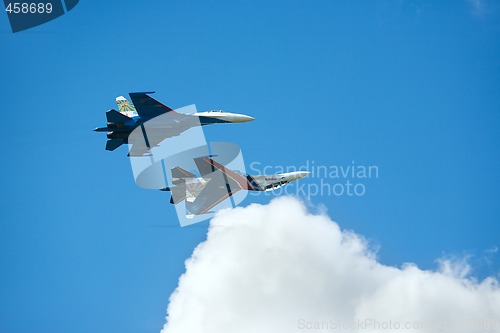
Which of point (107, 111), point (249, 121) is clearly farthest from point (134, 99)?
point (249, 121)

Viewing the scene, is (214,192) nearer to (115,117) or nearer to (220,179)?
(220,179)

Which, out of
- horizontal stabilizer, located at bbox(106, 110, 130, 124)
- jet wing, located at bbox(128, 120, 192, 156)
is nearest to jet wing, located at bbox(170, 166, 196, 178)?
jet wing, located at bbox(128, 120, 192, 156)

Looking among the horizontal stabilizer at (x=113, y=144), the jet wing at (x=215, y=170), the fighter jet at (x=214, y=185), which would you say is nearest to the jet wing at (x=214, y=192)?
the fighter jet at (x=214, y=185)

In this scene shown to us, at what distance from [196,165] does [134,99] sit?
545 inches

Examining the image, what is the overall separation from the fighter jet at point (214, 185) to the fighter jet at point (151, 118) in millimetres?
7142

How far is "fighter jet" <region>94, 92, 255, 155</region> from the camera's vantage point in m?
80.8

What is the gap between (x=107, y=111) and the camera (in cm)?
7956

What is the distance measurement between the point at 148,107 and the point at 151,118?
1.46 m

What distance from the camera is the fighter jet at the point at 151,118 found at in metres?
80.8

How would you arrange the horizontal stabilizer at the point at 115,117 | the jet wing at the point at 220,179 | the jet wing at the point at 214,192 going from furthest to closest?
the jet wing at the point at 214,192
the jet wing at the point at 220,179
the horizontal stabilizer at the point at 115,117

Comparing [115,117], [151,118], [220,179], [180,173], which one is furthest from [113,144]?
[180,173]

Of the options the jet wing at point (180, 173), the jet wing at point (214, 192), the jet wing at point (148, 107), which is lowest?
the jet wing at point (214, 192)

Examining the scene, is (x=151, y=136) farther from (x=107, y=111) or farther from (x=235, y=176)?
(x=235, y=176)

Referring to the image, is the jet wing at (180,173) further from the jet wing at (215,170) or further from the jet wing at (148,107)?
the jet wing at (148,107)
